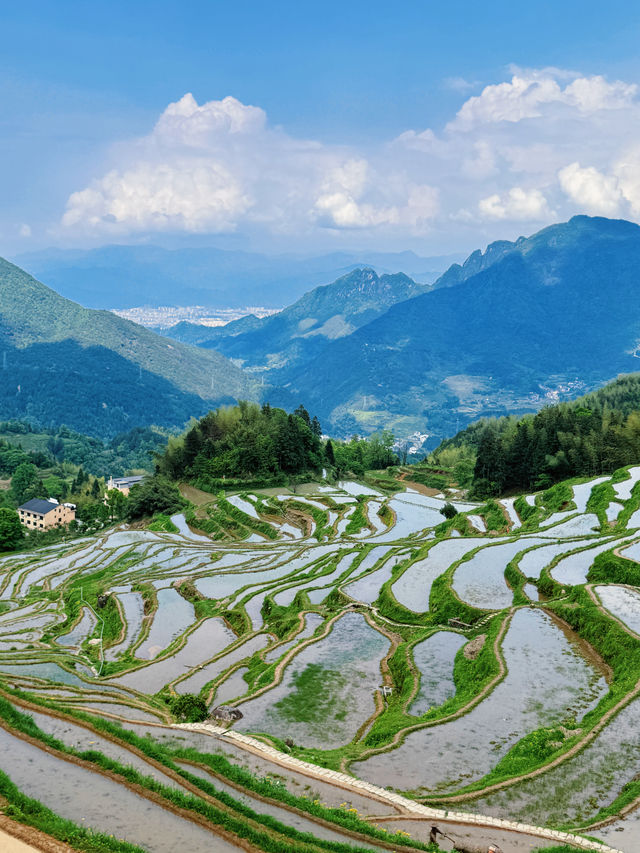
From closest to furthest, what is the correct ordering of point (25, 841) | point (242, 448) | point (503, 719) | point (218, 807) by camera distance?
1. point (25, 841)
2. point (218, 807)
3. point (503, 719)
4. point (242, 448)

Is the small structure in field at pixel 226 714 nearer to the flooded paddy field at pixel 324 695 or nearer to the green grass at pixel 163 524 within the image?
the flooded paddy field at pixel 324 695

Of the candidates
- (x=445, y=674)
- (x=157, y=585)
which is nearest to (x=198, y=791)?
(x=445, y=674)

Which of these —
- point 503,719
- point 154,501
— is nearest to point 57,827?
point 503,719

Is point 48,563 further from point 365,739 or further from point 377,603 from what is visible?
point 365,739

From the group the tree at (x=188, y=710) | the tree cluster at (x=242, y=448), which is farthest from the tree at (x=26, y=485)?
the tree at (x=188, y=710)

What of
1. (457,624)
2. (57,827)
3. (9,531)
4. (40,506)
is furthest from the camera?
(40,506)

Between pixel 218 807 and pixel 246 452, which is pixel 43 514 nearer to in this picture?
pixel 246 452
